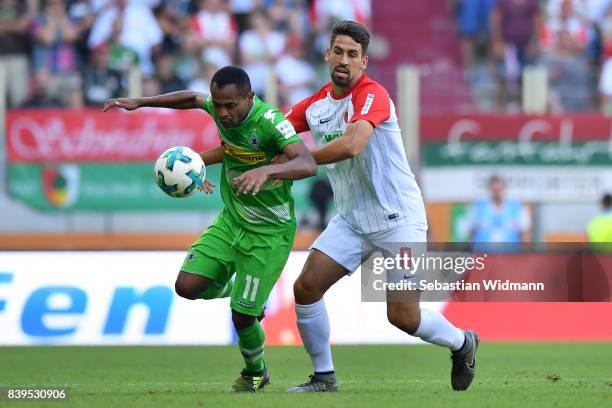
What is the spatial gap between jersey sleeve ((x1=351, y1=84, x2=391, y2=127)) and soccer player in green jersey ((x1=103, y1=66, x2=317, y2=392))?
47 cm

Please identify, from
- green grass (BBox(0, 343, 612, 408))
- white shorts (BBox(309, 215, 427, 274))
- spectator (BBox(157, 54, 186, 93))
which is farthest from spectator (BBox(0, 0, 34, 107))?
white shorts (BBox(309, 215, 427, 274))

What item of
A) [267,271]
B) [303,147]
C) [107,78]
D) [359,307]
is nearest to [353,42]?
[303,147]

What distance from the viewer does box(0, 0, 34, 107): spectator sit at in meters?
19.1

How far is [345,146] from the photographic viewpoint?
26.8 feet

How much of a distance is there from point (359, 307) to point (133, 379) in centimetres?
410

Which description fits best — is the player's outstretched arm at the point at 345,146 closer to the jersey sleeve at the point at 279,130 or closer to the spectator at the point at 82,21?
the jersey sleeve at the point at 279,130

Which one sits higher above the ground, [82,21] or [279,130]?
[82,21]

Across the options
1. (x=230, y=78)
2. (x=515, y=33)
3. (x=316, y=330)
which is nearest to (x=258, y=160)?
(x=230, y=78)

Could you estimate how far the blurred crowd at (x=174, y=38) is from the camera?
19.4m

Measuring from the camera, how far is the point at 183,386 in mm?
9711

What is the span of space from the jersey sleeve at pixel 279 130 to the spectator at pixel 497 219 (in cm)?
1001

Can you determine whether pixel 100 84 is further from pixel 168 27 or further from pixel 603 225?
pixel 603 225

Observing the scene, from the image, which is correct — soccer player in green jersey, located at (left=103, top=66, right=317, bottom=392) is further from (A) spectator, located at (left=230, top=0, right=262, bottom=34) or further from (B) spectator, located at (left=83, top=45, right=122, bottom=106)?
(A) spectator, located at (left=230, top=0, right=262, bottom=34)

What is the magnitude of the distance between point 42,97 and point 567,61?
8169mm
